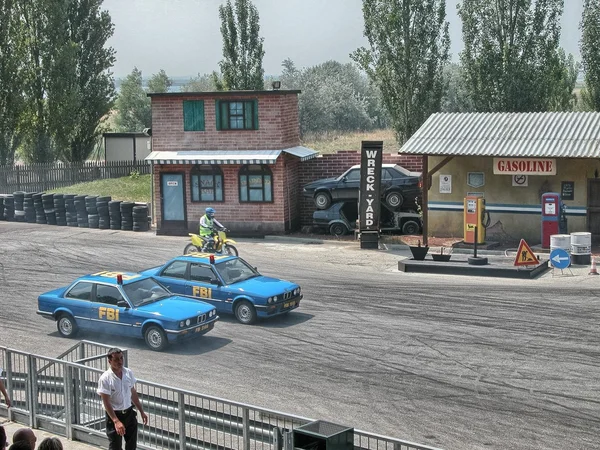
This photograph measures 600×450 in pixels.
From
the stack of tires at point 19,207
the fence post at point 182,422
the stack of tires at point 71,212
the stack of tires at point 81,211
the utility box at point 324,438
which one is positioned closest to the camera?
the utility box at point 324,438

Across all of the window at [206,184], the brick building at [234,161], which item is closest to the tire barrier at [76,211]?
the brick building at [234,161]

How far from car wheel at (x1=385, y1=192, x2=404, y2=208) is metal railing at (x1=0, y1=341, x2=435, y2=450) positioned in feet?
58.9

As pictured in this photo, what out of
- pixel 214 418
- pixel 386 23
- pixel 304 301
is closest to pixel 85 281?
pixel 304 301

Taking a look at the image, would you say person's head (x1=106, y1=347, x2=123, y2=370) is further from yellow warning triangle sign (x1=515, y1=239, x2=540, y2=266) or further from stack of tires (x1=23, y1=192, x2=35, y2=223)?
stack of tires (x1=23, y1=192, x2=35, y2=223)

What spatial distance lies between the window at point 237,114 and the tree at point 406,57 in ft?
42.0

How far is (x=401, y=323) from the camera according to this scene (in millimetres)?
19828

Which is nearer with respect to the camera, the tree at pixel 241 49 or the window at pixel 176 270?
the window at pixel 176 270

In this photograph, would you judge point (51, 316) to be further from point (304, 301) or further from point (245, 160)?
point (245, 160)

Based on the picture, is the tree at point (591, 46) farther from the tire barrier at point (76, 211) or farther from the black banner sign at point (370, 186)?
the tire barrier at point (76, 211)

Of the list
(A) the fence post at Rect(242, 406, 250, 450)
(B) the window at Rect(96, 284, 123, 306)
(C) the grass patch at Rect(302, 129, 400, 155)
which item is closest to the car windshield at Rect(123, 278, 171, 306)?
(B) the window at Rect(96, 284, 123, 306)

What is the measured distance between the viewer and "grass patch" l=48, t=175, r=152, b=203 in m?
40.5

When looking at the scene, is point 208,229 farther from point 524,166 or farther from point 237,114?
point 524,166

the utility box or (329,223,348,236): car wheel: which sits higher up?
the utility box

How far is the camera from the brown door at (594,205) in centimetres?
2850
